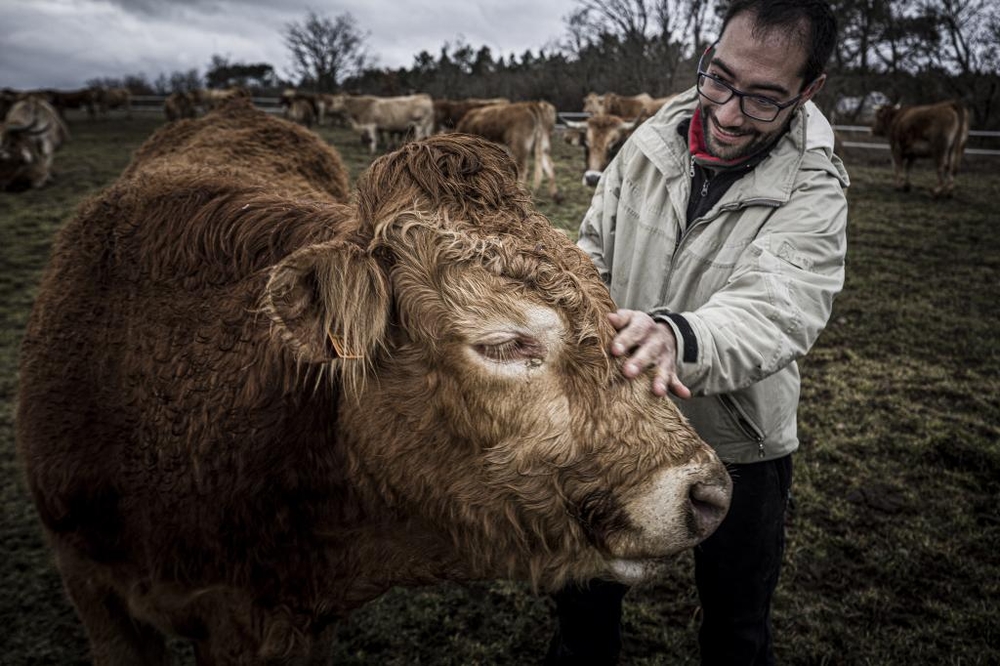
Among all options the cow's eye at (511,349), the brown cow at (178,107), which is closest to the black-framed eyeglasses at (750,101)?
the cow's eye at (511,349)

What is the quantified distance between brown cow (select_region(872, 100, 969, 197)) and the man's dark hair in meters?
16.7

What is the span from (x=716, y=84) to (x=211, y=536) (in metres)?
2.29

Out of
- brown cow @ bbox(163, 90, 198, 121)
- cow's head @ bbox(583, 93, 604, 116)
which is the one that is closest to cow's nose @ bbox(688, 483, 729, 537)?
cow's head @ bbox(583, 93, 604, 116)

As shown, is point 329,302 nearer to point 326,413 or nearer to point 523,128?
point 326,413

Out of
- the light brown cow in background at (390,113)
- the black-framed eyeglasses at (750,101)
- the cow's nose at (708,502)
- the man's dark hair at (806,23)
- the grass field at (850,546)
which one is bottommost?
the grass field at (850,546)

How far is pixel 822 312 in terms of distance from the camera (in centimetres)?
177

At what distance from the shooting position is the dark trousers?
2.21 meters

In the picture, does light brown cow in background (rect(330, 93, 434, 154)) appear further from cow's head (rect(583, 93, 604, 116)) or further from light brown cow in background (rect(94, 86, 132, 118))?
light brown cow in background (rect(94, 86, 132, 118))

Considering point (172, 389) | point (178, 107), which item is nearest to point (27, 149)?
point (172, 389)

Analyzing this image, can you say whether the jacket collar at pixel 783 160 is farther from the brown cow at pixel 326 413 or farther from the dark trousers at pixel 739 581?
the dark trousers at pixel 739 581

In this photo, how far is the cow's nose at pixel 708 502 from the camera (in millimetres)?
1396

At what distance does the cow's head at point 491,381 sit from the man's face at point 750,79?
860mm

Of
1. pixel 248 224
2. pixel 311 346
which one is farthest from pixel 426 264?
pixel 248 224

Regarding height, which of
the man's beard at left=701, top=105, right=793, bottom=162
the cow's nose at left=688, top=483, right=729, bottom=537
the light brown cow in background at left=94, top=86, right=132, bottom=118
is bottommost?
the cow's nose at left=688, top=483, right=729, bottom=537
